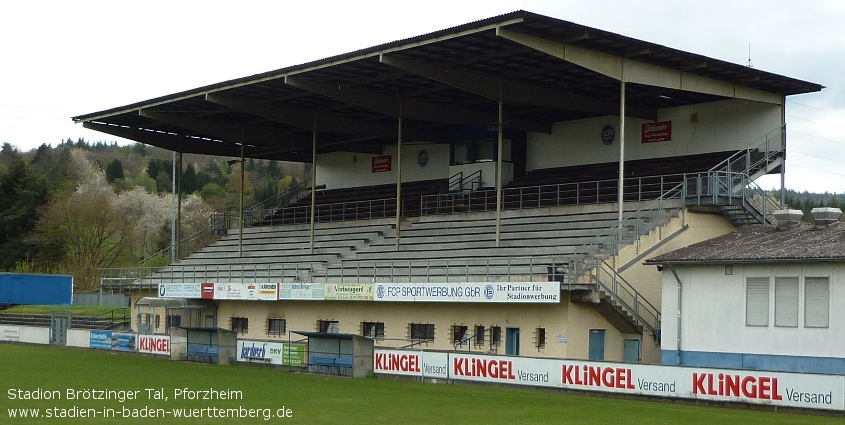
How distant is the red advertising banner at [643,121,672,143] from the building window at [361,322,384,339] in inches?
504

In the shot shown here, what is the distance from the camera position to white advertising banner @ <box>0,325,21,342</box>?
163 feet

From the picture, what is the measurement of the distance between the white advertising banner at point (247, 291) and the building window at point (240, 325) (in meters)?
1.67

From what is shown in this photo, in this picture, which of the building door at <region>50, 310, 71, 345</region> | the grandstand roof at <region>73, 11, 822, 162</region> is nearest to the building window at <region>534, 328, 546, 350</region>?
the grandstand roof at <region>73, 11, 822, 162</region>

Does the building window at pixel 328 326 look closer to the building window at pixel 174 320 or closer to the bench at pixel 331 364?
the bench at pixel 331 364

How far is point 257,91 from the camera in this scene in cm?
4162

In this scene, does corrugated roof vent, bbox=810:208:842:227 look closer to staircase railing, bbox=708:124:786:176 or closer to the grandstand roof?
the grandstand roof

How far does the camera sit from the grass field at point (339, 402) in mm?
19516

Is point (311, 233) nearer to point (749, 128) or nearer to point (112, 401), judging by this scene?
point (749, 128)

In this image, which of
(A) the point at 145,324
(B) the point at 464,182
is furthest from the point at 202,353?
(B) the point at 464,182

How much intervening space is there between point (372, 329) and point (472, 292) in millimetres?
6875

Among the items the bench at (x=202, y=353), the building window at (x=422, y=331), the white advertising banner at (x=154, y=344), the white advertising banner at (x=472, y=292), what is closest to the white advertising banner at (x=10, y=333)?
the white advertising banner at (x=154, y=344)

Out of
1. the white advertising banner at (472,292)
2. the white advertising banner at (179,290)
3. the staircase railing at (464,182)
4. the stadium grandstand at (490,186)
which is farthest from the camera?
the staircase railing at (464,182)

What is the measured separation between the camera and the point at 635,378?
24281 mm

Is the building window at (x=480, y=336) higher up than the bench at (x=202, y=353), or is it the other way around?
the building window at (x=480, y=336)
